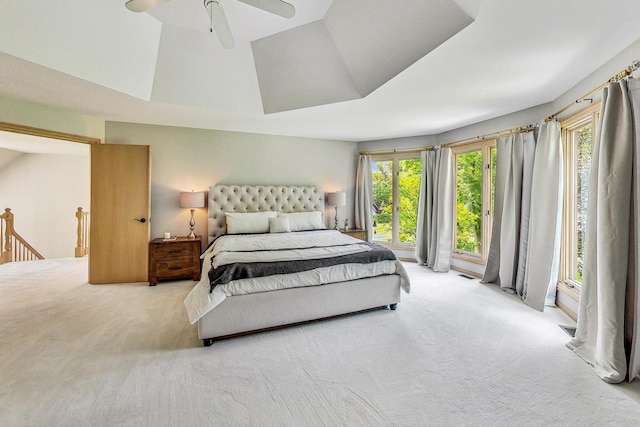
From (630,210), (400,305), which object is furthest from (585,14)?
(400,305)

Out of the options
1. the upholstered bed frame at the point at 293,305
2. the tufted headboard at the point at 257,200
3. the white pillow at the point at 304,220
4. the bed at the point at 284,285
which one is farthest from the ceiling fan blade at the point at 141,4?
the white pillow at the point at 304,220

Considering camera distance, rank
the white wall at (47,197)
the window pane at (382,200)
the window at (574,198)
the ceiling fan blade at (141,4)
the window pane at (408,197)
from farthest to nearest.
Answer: the white wall at (47,197) → the window pane at (382,200) → the window pane at (408,197) → the window at (574,198) → the ceiling fan blade at (141,4)

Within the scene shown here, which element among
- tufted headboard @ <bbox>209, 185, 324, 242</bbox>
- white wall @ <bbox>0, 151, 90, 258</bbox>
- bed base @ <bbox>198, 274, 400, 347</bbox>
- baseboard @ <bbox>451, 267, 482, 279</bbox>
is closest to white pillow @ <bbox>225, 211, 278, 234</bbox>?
tufted headboard @ <bbox>209, 185, 324, 242</bbox>

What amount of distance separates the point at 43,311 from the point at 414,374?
3838mm

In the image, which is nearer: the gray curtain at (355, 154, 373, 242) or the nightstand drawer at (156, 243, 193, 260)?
the nightstand drawer at (156, 243, 193, 260)

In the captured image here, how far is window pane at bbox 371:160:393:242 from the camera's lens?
5508mm

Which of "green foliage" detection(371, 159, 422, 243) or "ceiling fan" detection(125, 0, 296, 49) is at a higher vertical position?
"ceiling fan" detection(125, 0, 296, 49)

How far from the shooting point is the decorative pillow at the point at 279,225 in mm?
4312

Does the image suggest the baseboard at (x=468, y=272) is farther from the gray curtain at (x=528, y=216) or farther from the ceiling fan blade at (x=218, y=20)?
the ceiling fan blade at (x=218, y=20)

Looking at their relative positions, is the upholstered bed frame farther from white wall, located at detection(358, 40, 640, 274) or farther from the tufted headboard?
white wall, located at detection(358, 40, 640, 274)

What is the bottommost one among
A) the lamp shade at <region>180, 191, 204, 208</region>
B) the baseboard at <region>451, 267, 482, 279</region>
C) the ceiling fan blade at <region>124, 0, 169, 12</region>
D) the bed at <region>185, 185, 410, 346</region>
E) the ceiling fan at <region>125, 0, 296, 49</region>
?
the baseboard at <region>451, 267, 482, 279</region>

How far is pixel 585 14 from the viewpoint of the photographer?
1764mm

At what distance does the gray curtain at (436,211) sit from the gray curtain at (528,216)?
30.3 inches

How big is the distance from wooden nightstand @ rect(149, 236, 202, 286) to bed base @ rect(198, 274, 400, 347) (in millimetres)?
1924
